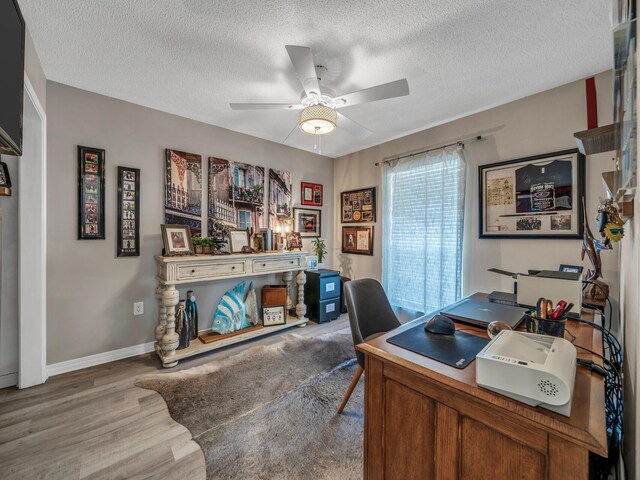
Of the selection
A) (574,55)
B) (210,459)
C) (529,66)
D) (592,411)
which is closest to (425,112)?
(529,66)

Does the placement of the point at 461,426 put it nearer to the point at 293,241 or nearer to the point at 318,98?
the point at 318,98

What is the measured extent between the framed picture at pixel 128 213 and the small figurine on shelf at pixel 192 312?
668 millimetres

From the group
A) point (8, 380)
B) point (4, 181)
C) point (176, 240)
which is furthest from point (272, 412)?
point (4, 181)

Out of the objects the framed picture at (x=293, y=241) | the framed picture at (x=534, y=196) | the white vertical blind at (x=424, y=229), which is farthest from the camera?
the framed picture at (x=293, y=241)

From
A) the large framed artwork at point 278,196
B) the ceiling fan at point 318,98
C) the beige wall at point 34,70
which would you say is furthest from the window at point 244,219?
the beige wall at point 34,70

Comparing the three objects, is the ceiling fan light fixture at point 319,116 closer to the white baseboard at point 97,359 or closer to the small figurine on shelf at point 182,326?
the small figurine on shelf at point 182,326

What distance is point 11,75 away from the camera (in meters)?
1.03

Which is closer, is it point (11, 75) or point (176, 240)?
point (11, 75)

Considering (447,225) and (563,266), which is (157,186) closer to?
Answer: (447,225)

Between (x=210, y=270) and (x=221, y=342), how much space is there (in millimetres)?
776

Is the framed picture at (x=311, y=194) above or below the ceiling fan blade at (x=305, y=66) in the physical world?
below

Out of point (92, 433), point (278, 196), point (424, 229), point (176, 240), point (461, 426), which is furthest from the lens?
point (278, 196)

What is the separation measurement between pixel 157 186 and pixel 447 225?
3.15 meters

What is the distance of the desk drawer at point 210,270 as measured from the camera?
8.21ft
